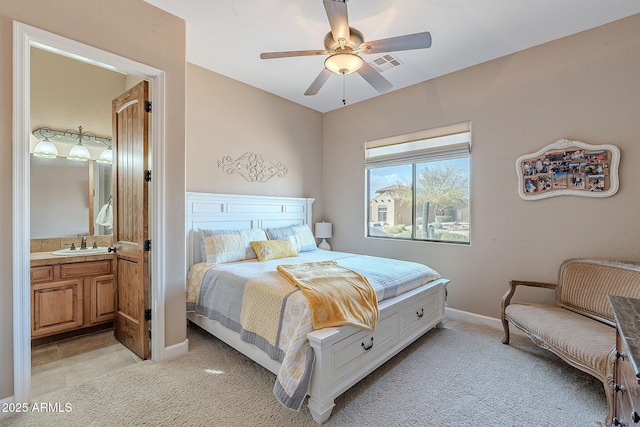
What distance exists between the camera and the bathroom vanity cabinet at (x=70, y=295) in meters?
2.78

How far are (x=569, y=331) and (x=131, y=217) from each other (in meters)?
3.86

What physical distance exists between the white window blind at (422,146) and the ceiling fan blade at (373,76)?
4.75ft

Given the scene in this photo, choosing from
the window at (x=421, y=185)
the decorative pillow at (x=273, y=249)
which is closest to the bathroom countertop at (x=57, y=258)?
the decorative pillow at (x=273, y=249)

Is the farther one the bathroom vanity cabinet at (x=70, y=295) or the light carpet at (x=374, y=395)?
the bathroom vanity cabinet at (x=70, y=295)

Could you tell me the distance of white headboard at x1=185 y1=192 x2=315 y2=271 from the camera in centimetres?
346

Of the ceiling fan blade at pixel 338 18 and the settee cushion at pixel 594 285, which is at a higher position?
the ceiling fan blade at pixel 338 18

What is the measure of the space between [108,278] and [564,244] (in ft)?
15.9

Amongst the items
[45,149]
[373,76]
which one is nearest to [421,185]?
[373,76]

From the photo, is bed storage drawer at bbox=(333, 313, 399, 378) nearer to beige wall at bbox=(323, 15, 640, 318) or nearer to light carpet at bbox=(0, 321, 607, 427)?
light carpet at bbox=(0, 321, 607, 427)

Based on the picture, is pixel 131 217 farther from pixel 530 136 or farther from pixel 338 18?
pixel 530 136

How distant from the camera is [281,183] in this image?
4582 mm

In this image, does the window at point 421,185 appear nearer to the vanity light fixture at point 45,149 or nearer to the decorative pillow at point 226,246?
the decorative pillow at point 226,246

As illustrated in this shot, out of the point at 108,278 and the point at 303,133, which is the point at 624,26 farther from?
the point at 108,278

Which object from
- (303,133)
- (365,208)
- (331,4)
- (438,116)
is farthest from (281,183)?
(331,4)
